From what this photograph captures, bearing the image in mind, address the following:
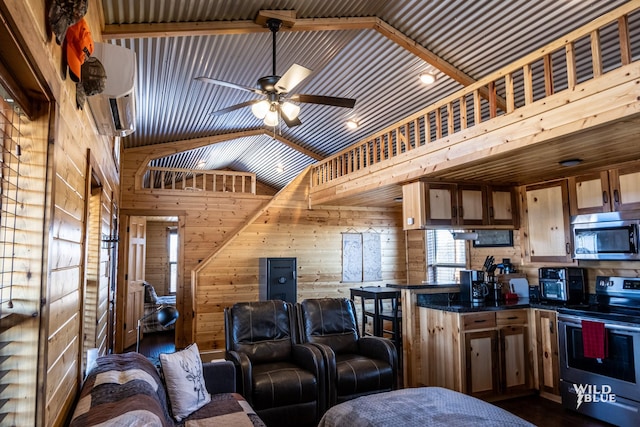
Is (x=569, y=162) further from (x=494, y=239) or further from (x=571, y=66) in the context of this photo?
(x=494, y=239)

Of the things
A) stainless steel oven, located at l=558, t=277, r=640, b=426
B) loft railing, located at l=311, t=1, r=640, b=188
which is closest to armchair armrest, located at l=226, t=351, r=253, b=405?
loft railing, located at l=311, t=1, r=640, b=188

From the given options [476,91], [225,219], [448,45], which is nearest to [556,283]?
[476,91]

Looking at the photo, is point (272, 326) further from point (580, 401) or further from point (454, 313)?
point (580, 401)

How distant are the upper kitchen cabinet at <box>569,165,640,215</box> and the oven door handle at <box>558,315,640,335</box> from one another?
113 cm

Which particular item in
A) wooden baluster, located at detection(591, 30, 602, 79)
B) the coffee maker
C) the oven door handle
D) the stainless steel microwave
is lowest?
the oven door handle

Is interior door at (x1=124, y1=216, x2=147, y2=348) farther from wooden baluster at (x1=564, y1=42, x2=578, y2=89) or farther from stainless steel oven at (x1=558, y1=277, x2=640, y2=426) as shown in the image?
wooden baluster at (x1=564, y1=42, x2=578, y2=89)

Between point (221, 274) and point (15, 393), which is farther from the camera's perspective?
point (221, 274)

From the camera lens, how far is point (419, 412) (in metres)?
2.34

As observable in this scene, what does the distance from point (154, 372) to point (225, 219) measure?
5.26 metres

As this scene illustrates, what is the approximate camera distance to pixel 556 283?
4574mm

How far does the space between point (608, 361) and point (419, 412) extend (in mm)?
2358

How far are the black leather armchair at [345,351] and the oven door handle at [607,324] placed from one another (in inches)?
66.6

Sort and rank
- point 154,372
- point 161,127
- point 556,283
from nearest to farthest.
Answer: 1. point 154,372
2. point 556,283
3. point 161,127

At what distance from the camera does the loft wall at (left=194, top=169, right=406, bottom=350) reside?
6.55 meters
